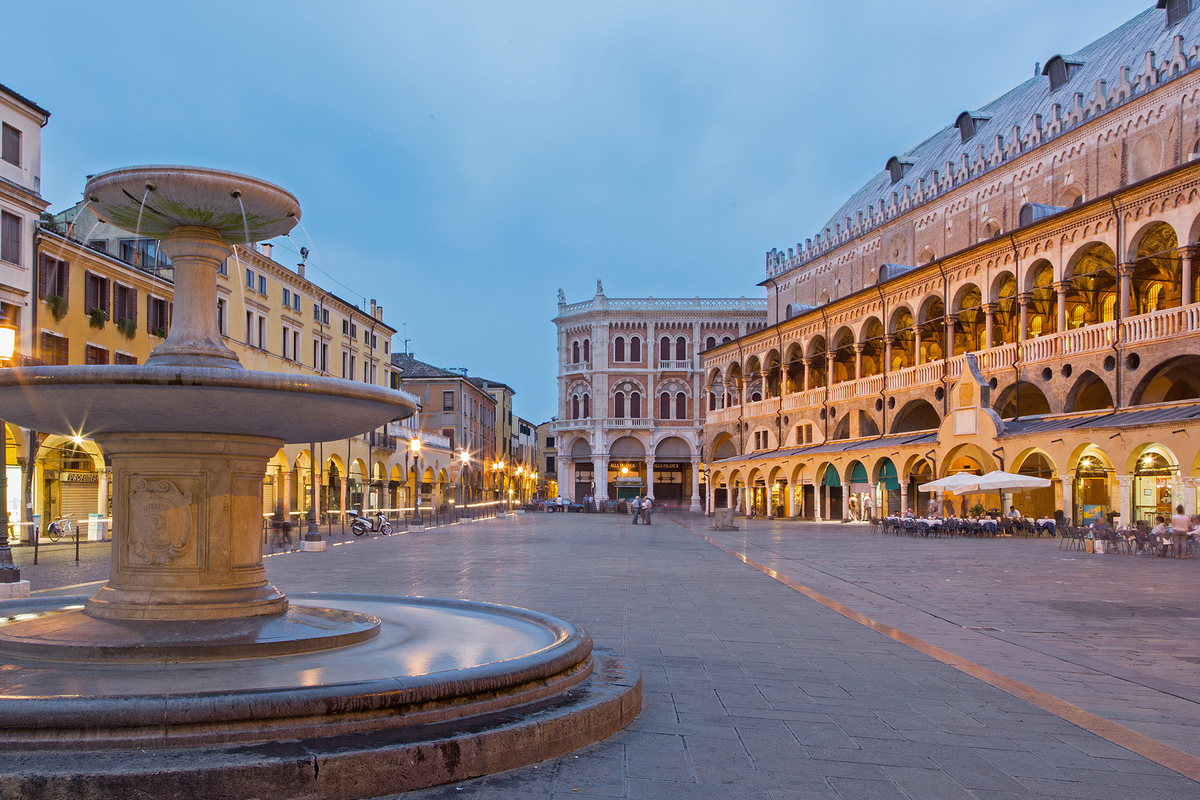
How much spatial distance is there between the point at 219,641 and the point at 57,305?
86.7 ft

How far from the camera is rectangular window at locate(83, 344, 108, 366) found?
29125 millimetres

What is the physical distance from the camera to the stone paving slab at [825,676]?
471 cm

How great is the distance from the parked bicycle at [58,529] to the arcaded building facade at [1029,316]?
2992cm

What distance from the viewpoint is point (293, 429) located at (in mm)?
7035

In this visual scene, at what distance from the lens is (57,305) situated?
2762 cm

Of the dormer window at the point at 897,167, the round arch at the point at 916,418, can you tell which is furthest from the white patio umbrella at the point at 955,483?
the dormer window at the point at 897,167

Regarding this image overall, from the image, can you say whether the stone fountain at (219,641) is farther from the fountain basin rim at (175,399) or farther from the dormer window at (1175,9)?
→ the dormer window at (1175,9)

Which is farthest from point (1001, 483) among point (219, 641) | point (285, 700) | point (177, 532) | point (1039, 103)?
point (285, 700)

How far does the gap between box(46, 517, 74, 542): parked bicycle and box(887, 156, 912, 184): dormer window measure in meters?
45.1

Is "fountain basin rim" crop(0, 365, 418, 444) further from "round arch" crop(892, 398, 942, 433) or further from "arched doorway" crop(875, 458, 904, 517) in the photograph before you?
"round arch" crop(892, 398, 942, 433)

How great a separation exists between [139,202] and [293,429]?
6.94ft

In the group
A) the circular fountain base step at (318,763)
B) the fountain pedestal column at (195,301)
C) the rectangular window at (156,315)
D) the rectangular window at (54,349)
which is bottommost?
the circular fountain base step at (318,763)

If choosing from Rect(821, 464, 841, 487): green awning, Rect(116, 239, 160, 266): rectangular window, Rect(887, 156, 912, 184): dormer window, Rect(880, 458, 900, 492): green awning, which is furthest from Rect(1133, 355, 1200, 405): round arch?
Rect(116, 239, 160, 266): rectangular window

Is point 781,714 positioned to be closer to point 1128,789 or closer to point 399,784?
point 1128,789
